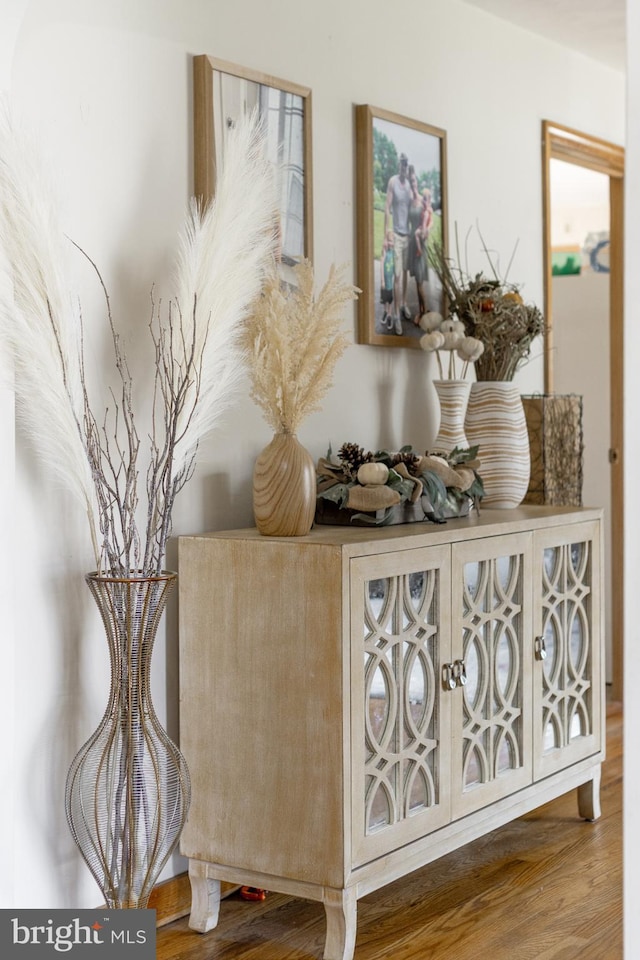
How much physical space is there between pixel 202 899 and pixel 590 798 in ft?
4.07

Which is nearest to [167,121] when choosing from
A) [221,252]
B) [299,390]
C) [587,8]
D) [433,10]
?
[221,252]

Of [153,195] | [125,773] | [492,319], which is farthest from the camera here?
[492,319]

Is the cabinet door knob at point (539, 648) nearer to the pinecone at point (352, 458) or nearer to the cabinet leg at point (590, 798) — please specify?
the cabinet leg at point (590, 798)

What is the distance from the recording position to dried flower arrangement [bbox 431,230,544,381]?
3.33 m

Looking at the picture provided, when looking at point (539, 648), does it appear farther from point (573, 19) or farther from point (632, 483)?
A: point (573, 19)

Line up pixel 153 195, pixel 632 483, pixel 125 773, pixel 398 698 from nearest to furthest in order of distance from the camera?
pixel 632 483, pixel 125 773, pixel 398 698, pixel 153 195

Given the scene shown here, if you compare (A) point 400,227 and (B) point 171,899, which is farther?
(A) point 400,227

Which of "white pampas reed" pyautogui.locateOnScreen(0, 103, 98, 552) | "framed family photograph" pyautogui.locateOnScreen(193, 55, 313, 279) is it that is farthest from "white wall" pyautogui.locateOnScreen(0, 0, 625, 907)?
"white pampas reed" pyautogui.locateOnScreen(0, 103, 98, 552)

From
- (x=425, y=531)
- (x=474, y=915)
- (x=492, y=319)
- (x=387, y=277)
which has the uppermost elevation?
(x=387, y=277)

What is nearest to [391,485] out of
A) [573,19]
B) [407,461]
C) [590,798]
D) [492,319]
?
[407,461]
